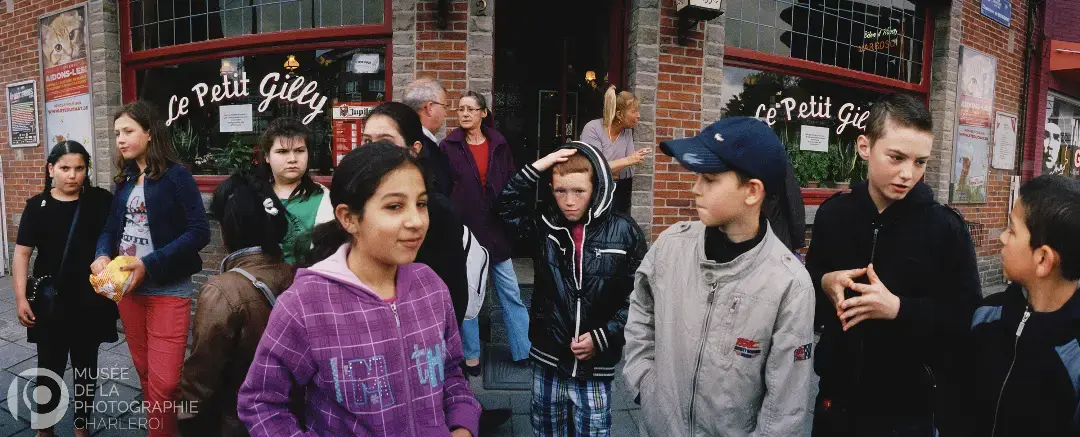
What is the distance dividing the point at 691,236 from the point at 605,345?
2.47 feet

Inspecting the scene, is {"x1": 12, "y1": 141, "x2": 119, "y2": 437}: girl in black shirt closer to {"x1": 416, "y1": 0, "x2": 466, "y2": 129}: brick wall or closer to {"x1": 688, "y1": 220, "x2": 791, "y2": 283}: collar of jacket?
{"x1": 416, "y1": 0, "x2": 466, "y2": 129}: brick wall

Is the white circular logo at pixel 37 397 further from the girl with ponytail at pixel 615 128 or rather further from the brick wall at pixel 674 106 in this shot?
the brick wall at pixel 674 106

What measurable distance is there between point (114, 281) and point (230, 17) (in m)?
3.83

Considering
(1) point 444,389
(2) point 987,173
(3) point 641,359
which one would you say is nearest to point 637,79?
(3) point 641,359

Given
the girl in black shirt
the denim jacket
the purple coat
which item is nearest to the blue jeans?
the purple coat

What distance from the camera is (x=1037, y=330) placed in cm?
154

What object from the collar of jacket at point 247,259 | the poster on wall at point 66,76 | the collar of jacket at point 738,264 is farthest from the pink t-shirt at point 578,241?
the poster on wall at point 66,76

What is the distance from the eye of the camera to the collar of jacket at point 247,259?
6.29ft

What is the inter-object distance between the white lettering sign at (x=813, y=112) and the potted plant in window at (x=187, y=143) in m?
5.68

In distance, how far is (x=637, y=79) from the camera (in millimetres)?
4965

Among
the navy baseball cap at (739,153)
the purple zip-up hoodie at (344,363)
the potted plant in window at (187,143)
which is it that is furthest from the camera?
the potted plant in window at (187,143)

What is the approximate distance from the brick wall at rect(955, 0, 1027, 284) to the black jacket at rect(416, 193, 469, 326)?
737cm

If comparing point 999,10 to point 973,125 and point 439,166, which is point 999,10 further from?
point 439,166

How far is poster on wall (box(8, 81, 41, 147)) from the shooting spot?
662 cm
